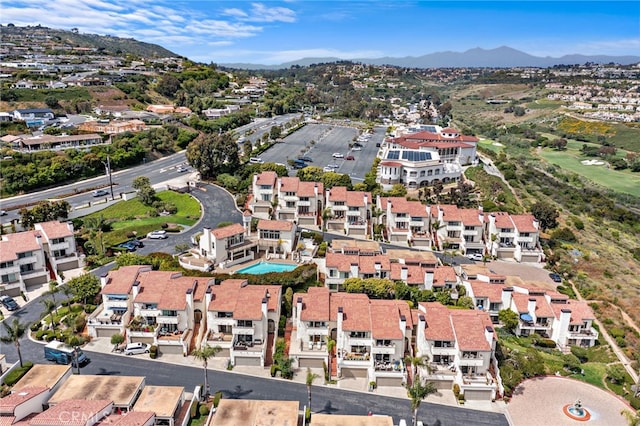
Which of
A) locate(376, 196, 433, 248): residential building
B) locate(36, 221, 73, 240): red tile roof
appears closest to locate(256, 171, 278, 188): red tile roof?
locate(376, 196, 433, 248): residential building

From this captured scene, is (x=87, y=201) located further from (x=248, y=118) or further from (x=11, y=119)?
(x=248, y=118)

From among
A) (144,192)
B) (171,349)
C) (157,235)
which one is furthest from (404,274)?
(144,192)

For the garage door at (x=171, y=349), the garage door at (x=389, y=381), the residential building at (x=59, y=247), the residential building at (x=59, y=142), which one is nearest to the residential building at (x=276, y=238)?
the garage door at (x=171, y=349)

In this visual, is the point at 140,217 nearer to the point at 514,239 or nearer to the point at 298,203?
the point at 298,203

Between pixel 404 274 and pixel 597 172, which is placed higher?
pixel 404 274

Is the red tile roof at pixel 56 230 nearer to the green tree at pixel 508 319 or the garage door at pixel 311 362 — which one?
the garage door at pixel 311 362

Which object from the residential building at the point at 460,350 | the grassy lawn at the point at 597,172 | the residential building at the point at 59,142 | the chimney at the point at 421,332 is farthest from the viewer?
the grassy lawn at the point at 597,172
